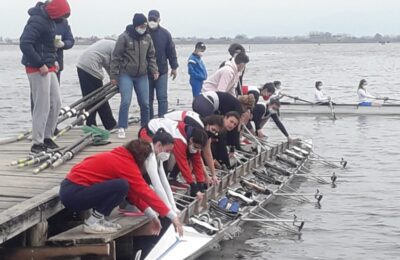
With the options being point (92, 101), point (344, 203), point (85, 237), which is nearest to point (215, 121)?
point (85, 237)

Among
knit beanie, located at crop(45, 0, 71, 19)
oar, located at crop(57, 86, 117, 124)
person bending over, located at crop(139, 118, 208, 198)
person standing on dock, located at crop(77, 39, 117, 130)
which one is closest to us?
knit beanie, located at crop(45, 0, 71, 19)

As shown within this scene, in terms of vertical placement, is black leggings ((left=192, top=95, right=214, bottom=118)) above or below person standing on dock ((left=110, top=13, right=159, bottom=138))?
below

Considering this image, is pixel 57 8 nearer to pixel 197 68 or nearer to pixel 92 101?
pixel 92 101

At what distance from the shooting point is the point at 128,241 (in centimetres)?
848

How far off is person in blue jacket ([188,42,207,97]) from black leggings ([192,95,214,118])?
341 centimetres

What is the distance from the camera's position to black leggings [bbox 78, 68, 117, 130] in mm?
12727

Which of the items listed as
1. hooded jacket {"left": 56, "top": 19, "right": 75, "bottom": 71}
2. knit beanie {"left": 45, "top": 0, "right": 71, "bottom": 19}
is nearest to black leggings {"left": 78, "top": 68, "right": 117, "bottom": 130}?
hooded jacket {"left": 56, "top": 19, "right": 75, "bottom": 71}

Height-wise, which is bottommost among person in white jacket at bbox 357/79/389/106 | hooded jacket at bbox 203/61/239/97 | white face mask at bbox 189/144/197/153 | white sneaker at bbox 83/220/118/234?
person in white jacket at bbox 357/79/389/106

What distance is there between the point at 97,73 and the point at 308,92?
93.5ft

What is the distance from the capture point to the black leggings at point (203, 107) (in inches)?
433

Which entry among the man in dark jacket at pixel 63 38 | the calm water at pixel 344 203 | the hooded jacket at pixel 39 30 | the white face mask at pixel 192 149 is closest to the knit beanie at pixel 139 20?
the man in dark jacket at pixel 63 38

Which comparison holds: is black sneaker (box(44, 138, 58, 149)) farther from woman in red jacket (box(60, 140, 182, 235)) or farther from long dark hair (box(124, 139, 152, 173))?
long dark hair (box(124, 139, 152, 173))

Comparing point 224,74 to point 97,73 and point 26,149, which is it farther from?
point 26,149

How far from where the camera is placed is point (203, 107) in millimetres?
11039
